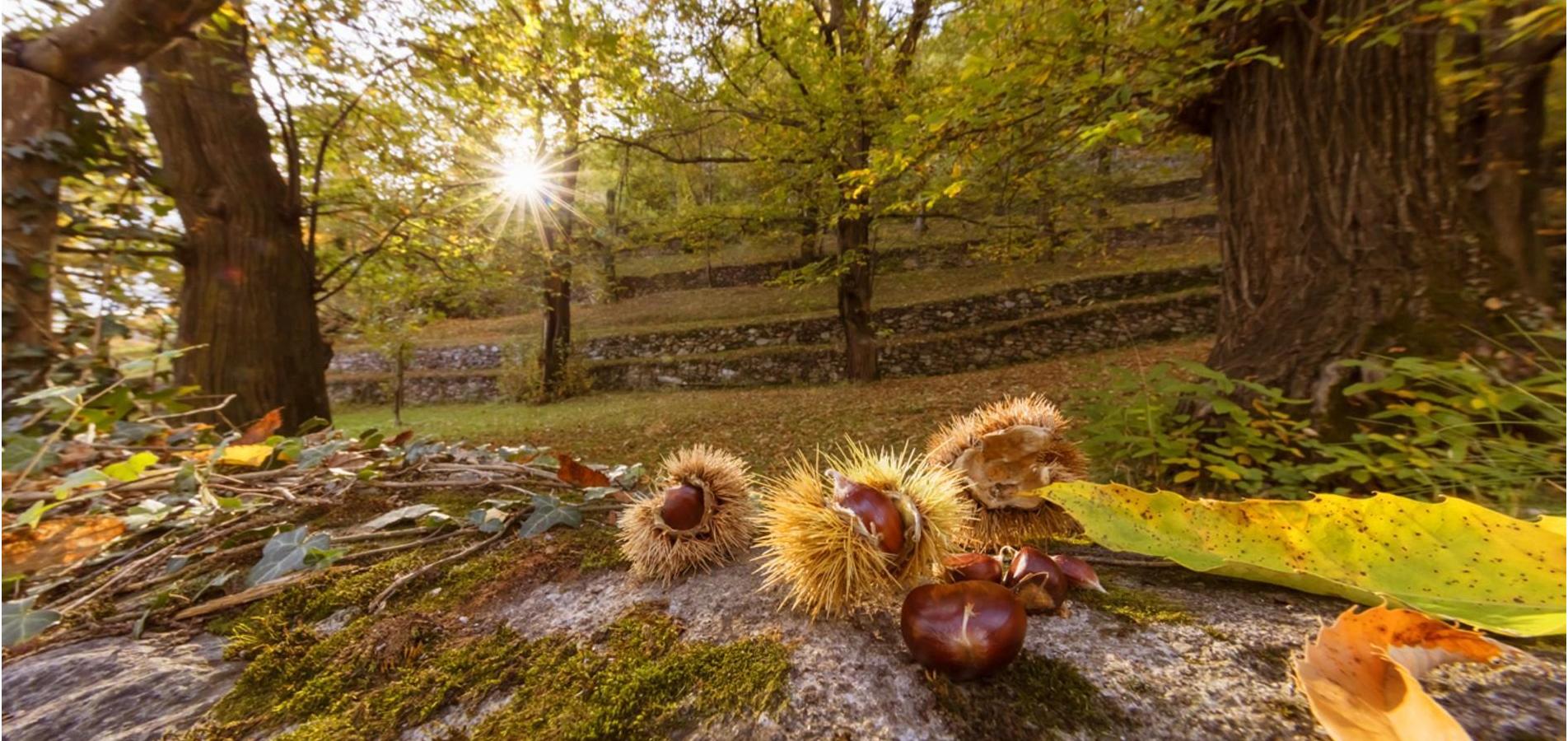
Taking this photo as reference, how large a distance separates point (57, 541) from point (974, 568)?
1.90m

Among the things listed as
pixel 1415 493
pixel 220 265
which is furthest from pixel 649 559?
pixel 220 265

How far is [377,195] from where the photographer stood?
516cm

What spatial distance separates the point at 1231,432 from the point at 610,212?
712 inches

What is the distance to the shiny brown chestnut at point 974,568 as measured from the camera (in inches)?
29.2

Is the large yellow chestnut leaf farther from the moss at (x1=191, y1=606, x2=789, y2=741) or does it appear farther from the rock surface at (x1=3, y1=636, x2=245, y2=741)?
the rock surface at (x1=3, y1=636, x2=245, y2=741)

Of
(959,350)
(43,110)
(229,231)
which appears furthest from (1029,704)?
(959,350)

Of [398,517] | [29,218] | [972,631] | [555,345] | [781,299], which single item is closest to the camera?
[972,631]

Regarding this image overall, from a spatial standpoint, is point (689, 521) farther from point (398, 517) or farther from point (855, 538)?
point (398, 517)

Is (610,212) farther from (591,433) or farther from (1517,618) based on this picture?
(1517,618)

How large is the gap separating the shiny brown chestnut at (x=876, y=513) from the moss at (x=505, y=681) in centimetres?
18

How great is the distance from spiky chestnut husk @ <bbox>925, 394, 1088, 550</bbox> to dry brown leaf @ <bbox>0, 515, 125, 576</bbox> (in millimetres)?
1801

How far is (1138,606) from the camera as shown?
76 cm

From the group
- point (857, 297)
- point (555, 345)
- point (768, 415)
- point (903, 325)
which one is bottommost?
point (768, 415)

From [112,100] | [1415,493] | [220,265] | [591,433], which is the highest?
[112,100]
